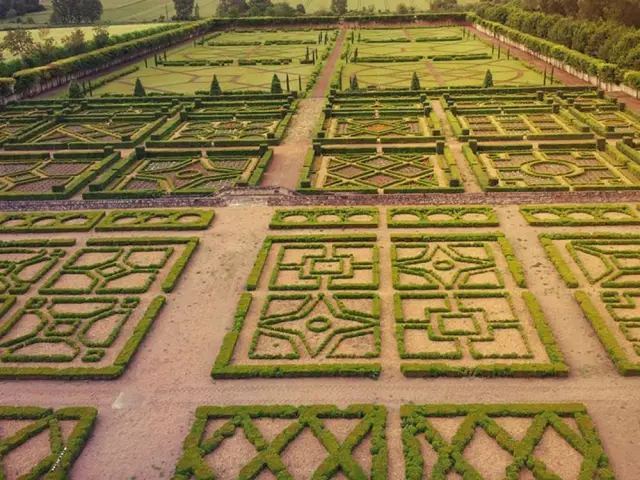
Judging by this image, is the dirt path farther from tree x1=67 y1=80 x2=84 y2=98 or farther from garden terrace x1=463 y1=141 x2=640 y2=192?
tree x1=67 y1=80 x2=84 y2=98

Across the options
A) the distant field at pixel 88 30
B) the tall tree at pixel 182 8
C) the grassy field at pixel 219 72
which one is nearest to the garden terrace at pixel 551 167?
the grassy field at pixel 219 72

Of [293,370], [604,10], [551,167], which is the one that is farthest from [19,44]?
[293,370]

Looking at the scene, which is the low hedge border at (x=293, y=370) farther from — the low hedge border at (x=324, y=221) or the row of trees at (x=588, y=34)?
the row of trees at (x=588, y=34)

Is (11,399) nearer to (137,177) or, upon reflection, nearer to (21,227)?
(21,227)

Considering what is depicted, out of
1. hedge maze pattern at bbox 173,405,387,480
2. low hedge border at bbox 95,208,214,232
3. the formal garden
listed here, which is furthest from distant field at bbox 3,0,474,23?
hedge maze pattern at bbox 173,405,387,480

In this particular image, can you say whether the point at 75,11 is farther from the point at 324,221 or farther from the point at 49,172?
the point at 324,221

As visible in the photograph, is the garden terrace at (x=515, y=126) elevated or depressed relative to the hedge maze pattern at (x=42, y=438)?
elevated
